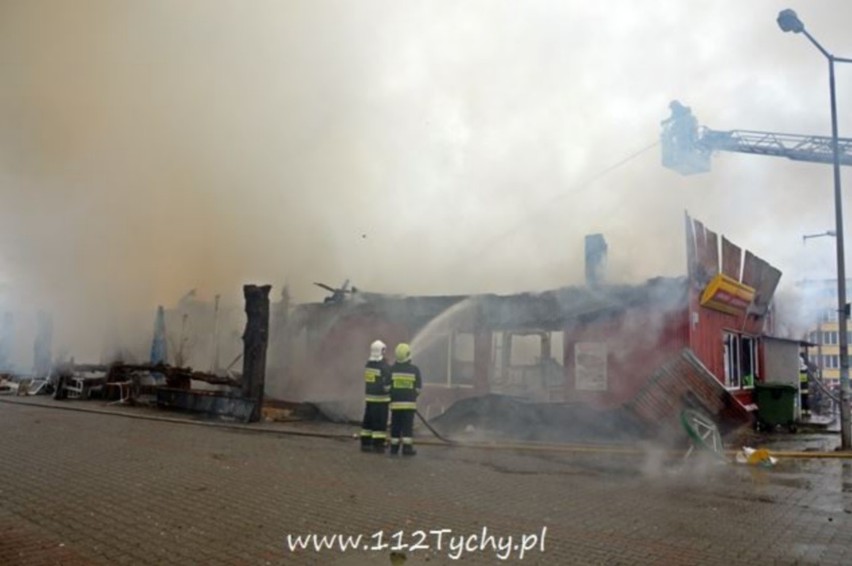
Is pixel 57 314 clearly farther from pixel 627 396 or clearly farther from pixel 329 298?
pixel 627 396

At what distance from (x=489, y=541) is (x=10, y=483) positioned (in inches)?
189

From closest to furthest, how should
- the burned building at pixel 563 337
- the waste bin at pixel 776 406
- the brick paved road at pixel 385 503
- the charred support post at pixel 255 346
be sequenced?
A: the brick paved road at pixel 385 503 < the burned building at pixel 563 337 < the charred support post at pixel 255 346 < the waste bin at pixel 776 406

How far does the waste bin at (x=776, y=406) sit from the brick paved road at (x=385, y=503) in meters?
4.66

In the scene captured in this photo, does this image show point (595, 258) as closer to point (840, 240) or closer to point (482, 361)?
point (482, 361)

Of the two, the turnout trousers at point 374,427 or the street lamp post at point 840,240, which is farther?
the street lamp post at point 840,240

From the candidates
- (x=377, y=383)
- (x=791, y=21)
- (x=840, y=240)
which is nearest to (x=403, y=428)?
(x=377, y=383)

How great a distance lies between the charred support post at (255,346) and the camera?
43.0 ft

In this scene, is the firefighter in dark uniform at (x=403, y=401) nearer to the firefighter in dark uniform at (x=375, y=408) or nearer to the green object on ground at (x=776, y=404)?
the firefighter in dark uniform at (x=375, y=408)

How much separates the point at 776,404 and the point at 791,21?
768 centimetres

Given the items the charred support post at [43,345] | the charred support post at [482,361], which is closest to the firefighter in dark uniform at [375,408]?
the charred support post at [482,361]

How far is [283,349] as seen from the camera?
18.3 metres

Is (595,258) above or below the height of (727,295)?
above

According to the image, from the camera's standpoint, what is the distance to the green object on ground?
45.0 ft

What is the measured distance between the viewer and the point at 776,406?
13.8 metres
